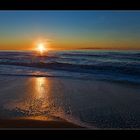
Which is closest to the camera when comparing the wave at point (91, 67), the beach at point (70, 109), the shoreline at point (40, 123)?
the shoreline at point (40, 123)

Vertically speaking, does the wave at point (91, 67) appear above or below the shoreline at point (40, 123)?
above

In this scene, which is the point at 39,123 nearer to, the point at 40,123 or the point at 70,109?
the point at 40,123

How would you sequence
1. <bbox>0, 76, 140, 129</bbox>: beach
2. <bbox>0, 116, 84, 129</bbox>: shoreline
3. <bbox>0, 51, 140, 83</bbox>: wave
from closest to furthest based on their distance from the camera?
<bbox>0, 116, 84, 129</bbox>: shoreline < <bbox>0, 76, 140, 129</bbox>: beach < <bbox>0, 51, 140, 83</bbox>: wave

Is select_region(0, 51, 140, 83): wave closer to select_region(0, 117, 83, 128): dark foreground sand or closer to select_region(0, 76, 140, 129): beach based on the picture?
select_region(0, 76, 140, 129): beach

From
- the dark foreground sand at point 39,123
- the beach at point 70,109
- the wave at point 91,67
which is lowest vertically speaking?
the dark foreground sand at point 39,123

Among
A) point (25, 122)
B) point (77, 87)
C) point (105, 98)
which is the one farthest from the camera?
point (77, 87)

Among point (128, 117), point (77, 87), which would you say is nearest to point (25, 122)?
point (128, 117)

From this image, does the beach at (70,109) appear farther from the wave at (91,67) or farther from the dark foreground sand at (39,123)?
the wave at (91,67)

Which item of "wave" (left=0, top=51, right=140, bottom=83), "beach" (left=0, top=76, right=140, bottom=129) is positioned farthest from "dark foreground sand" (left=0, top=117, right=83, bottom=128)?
"wave" (left=0, top=51, right=140, bottom=83)

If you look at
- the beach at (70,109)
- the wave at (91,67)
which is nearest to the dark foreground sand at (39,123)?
the beach at (70,109)

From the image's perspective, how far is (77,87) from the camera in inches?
225

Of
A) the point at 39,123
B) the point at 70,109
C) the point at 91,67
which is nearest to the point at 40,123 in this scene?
the point at 39,123
